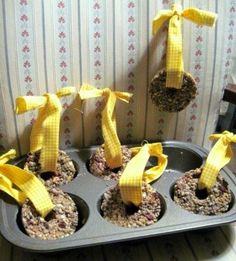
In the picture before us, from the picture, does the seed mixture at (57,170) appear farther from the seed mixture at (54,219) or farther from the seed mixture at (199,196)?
the seed mixture at (199,196)

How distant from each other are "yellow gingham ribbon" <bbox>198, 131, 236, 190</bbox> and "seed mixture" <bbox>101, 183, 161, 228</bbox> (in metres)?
0.09

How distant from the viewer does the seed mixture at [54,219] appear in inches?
23.2

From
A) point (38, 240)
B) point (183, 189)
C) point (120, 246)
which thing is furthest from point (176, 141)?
point (38, 240)

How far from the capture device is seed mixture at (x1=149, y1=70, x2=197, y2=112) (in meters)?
0.71

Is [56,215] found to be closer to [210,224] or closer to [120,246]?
[120,246]

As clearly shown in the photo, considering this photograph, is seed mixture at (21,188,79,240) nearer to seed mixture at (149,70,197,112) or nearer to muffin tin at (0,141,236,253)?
muffin tin at (0,141,236,253)

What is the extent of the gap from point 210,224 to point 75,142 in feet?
1.09

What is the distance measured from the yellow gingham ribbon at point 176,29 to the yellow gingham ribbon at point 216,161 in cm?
13

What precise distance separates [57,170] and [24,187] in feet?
0.32

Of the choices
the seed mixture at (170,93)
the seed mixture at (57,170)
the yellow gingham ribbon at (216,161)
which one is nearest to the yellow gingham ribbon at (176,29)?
the seed mixture at (170,93)

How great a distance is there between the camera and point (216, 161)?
0.67m

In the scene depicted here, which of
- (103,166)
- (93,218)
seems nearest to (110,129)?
(103,166)

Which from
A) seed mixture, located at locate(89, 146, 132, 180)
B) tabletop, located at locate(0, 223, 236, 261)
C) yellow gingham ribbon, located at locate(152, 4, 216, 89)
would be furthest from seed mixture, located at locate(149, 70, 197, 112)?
tabletop, located at locate(0, 223, 236, 261)

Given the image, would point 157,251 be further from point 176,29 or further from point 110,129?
point 176,29
